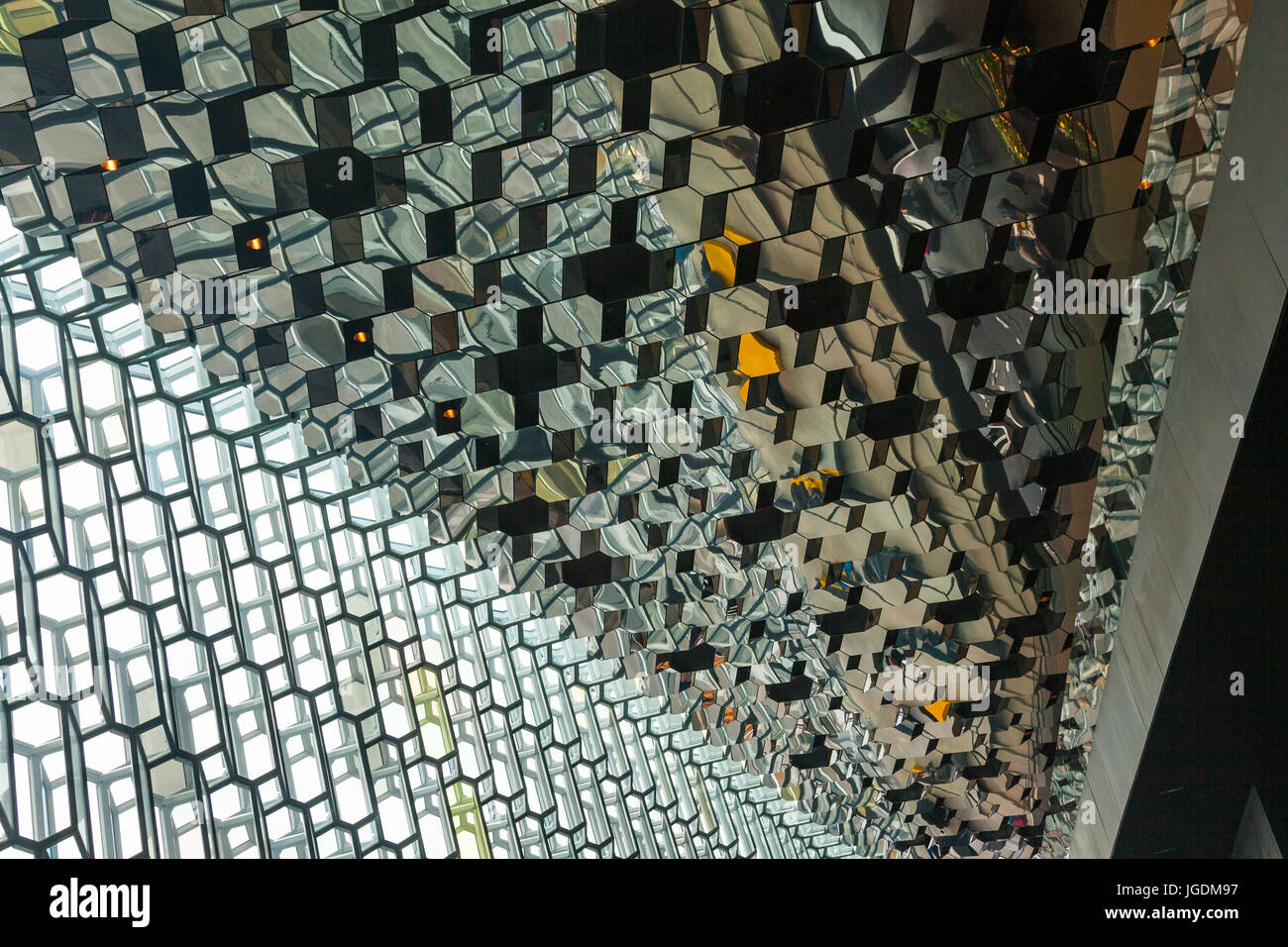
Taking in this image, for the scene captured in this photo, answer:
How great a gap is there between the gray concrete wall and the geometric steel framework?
8.8 inches

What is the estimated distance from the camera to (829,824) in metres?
10.2

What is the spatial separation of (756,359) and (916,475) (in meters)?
1.12

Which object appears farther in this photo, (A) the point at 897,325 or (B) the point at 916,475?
(B) the point at 916,475

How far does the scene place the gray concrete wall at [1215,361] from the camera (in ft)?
10.5

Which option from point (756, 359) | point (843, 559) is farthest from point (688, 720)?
point (756, 359)

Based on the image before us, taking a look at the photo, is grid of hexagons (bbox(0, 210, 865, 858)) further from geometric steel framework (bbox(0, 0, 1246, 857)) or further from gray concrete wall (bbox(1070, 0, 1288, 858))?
gray concrete wall (bbox(1070, 0, 1288, 858))

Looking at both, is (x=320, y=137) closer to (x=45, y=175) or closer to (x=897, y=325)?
(x=45, y=175)

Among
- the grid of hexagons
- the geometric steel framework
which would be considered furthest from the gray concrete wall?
the grid of hexagons

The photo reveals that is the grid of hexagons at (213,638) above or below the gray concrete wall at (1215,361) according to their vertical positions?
below

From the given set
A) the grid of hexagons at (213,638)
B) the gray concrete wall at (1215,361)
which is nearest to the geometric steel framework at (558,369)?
the grid of hexagons at (213,638)

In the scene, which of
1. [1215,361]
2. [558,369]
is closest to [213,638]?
Answer: [558,369]

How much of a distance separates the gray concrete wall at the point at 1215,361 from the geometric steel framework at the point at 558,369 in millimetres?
225

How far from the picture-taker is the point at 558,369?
15.9 feet

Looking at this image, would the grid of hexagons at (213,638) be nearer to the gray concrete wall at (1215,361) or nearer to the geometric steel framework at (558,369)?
the geometric steel framework at (558,369)
